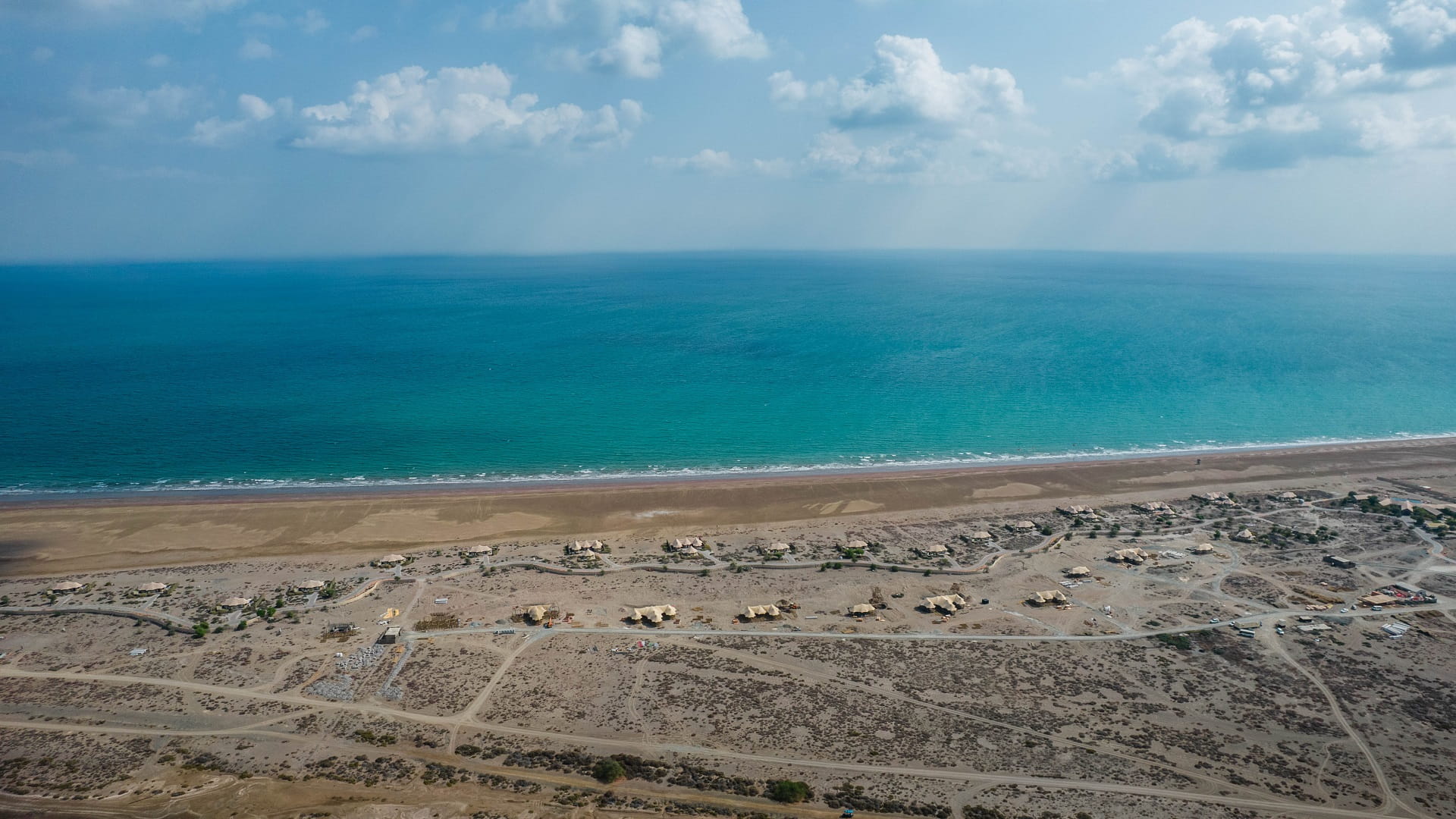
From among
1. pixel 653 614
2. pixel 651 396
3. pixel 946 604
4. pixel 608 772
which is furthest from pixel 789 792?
pixel 651 396

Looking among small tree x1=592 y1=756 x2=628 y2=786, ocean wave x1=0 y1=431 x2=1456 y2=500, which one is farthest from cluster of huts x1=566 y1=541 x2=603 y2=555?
small tree x1=592 y1=756 x2=628 y2=786

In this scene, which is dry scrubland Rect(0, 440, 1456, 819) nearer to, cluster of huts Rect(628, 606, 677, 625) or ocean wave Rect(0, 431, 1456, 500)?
cluster of huts Rect(628, 606, 677, 625)

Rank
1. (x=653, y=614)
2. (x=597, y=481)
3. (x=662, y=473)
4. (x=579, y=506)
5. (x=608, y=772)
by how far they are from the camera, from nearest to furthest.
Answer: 1. (x=608, y=772)
2. (x=653, y=614)
3. (x=579, y=506)
4. (x=597, y=481)
5. (x=662, y=473)

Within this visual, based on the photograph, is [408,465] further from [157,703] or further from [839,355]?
[839,355]

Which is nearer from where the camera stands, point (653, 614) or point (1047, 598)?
point (653, 614)

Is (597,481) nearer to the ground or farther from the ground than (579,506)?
farther from the ground

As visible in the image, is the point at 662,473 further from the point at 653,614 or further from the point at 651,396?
the point at 653,614

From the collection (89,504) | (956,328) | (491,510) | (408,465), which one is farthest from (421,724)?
(956,328)
